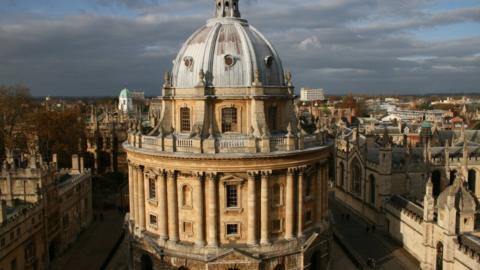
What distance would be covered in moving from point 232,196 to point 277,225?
4.21 m

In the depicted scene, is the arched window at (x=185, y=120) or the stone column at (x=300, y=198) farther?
the arched window at (x=185, y=120)

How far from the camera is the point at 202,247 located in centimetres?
3238

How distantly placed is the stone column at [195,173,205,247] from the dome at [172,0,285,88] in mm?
7774

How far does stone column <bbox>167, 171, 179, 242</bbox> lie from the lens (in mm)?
32906

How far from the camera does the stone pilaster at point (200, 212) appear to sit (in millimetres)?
31973

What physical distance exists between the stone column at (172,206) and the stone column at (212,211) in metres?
2.69

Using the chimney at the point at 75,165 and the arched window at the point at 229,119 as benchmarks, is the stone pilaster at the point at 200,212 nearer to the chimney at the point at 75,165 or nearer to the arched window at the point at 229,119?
the arched window at the point at 229,119

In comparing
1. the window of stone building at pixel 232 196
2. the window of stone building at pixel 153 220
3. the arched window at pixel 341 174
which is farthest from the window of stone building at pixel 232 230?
the arched window at pixel 341 174

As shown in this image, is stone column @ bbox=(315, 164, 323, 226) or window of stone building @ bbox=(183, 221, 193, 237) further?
stone column @ bbox=(315, 164, 323, 226)

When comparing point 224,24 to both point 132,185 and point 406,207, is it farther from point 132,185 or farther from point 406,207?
point 406,207

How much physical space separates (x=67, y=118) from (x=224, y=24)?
4414 centimetres

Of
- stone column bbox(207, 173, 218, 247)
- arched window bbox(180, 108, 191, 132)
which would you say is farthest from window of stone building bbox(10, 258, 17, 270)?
arched window bbox(180, 108, 191, 132)

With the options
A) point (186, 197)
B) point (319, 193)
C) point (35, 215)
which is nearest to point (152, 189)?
point (186, 197)

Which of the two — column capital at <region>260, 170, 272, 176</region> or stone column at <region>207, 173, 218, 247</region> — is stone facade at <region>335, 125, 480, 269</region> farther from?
stone column at <region>207, 173, 218, 247</region>
